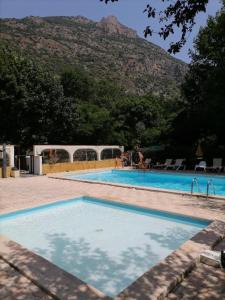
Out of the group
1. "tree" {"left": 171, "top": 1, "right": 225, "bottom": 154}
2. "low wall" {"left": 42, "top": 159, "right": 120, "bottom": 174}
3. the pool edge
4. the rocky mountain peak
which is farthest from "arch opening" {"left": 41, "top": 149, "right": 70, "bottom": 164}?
the rocky mountain peak

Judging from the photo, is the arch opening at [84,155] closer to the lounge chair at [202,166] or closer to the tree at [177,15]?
the lounge chair at [202,166]

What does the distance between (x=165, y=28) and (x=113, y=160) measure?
66.8 ft

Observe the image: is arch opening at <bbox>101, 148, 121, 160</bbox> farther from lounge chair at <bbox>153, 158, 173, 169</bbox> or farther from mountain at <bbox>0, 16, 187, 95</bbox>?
mountain at <bbox>0, 16, 187, 95</bbox>

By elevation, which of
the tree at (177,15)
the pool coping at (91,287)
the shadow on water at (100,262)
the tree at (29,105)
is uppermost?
the tree at (29,105)

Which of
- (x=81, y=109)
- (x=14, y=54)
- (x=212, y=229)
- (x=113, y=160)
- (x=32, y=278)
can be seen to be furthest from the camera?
(x=81, y=109)

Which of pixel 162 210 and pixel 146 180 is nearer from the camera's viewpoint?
pixel 162 210

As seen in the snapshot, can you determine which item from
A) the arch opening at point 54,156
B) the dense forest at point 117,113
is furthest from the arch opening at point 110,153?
the arch opening at point 54,156

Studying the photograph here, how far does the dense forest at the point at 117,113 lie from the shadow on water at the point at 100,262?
16.3 m

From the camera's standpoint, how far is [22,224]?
8.73m

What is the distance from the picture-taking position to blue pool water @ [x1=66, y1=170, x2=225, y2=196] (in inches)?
642

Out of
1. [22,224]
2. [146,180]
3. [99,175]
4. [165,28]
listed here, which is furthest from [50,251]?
[99,175]

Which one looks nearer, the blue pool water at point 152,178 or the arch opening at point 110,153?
the blue pool water at point 152,178

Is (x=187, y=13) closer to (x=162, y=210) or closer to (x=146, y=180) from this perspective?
(x=162, y=210)

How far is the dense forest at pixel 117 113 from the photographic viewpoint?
21.6m
